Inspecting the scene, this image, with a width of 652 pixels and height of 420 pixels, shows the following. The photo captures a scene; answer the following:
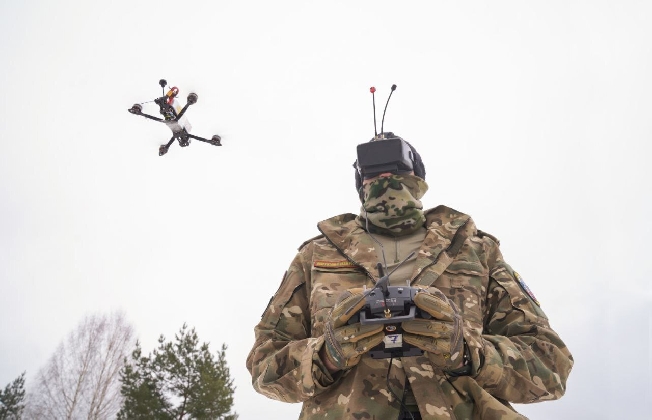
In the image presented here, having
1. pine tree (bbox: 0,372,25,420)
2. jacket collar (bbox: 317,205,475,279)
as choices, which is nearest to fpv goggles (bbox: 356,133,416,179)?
jacket collar (bbox: 317,205,475,279)

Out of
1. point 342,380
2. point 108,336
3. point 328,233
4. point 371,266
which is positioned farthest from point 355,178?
point 108,336

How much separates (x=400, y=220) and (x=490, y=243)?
66 centimetres

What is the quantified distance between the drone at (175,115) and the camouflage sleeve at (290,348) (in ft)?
38.3

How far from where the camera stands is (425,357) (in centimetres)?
251

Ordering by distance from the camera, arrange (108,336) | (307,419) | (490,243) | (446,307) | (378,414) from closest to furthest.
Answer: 1. (446,307)
2. (378,414)
3. (307,419)
4. (490,243)
5. (108,336)

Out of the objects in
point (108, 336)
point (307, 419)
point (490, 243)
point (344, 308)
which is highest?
point (108, 336)

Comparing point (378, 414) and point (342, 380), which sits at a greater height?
point (342, 380)

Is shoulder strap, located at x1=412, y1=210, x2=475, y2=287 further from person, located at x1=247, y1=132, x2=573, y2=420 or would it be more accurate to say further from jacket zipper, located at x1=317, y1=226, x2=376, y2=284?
jacket zipper, located at x1=317, y1=226, x2=376, y2=284

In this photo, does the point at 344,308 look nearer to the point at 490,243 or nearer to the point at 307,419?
the point at 307,419

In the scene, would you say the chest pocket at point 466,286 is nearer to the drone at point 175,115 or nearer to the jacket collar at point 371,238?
the jacket collar at point 371,238

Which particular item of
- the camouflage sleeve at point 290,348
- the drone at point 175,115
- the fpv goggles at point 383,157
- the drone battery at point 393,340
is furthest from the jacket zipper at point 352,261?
the drone at point 175,115

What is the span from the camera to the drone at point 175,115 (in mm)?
13385

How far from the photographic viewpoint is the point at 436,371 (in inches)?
95.7

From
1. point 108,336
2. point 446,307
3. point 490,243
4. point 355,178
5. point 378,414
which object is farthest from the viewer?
point 108,336
